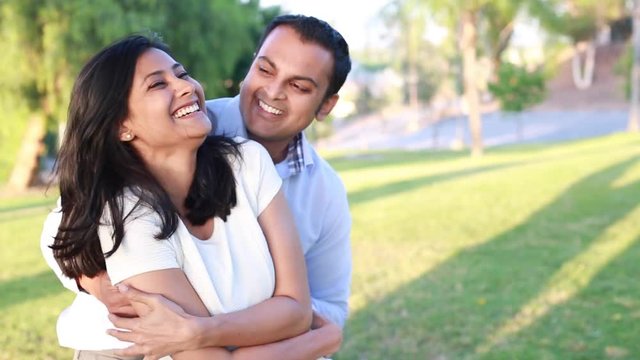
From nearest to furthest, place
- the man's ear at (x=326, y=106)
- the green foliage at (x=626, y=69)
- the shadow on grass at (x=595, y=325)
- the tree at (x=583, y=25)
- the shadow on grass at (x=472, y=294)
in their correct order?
the man's ear at (x=326, y=106) → the shadow on grass at (x=595, y=325) → the shadow on grass at (x=472, y=294) → the green foliage at (x=626, y=69) → the tree at (x=583, y=25)

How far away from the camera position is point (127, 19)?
17094mm

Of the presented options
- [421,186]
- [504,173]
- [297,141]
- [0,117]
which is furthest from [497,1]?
[297,141]

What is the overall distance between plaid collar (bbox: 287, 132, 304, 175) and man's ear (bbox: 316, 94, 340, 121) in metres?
0.13

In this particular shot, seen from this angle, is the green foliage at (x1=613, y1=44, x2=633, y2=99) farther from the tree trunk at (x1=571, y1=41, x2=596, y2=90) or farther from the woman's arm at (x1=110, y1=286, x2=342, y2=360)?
the woman's arm at (x1=110, y1=286, x2=342, y2=360)

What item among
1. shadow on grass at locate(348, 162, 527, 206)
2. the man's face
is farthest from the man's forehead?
shadow on grass at locate(348, 162, 527, 206)

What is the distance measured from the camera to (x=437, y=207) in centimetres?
1228

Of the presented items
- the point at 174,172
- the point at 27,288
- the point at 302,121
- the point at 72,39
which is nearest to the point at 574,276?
the point at 27,288

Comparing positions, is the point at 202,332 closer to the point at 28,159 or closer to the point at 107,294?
the point at 107,294

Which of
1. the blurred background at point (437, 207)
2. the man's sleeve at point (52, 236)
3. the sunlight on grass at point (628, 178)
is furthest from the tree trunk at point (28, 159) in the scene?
the man's sleeve at point (52, 236)

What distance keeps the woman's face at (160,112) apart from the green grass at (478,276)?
3318mm

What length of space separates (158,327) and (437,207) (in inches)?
423

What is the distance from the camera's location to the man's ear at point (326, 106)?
2.56 m

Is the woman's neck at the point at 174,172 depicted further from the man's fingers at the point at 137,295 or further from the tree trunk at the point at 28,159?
the tree trunk at the point at 28,159

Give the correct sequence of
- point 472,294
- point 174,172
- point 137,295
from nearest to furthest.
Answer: point 137,295 < point 174,172 < point 472,294
